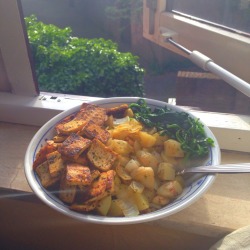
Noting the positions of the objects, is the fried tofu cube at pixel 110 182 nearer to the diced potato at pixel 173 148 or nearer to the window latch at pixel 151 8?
the diced potato at pixel 173 148

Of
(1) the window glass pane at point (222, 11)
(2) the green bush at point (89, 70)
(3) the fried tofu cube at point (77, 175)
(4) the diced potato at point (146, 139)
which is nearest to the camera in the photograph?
(3) the fried tofu cube at point (77, 175)

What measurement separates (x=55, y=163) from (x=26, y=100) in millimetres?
407

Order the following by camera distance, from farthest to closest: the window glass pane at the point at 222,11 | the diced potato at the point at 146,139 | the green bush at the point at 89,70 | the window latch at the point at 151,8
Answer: the green bush at the point at 89,70 → the window latch at the point at 151,8 → the window glass pane at the point at 222,11 → the diced potato at the point at 146,139

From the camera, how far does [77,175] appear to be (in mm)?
628

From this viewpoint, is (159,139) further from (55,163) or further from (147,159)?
(55,163)

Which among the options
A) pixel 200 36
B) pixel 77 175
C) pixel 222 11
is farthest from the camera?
pixel 200 36

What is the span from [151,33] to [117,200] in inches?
29.3

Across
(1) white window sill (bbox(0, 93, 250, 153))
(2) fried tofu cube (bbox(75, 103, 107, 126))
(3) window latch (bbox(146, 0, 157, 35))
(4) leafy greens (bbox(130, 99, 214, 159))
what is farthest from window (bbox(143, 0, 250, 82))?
(2) fried tofu cube (bbox(75, 103, 107, 126))

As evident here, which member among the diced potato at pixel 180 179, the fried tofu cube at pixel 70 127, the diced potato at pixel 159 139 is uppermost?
the fried tofu cube at pixel 70 127

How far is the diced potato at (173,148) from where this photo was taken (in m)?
0.71

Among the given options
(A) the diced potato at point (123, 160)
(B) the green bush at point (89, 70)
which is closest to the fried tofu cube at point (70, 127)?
(A) the diced potato at point (123, 160)

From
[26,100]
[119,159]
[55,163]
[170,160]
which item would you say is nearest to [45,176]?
[55,163]

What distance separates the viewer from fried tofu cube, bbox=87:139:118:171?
67 cm

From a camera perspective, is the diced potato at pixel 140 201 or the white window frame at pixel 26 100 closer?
the diced potato at pixel 140 201
